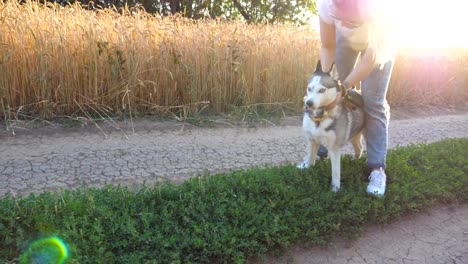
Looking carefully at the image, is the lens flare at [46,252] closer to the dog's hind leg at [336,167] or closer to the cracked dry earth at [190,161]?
the cracked dry earth at [190,161]

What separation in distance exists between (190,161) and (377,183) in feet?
6.50

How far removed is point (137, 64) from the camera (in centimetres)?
558

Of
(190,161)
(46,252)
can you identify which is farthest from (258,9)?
(46,252)

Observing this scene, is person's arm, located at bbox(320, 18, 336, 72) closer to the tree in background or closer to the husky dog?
the husky dog

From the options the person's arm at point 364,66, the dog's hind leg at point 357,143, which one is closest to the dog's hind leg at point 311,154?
the dog's hind leg at point 357,143

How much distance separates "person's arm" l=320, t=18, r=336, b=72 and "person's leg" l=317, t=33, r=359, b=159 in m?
0.05

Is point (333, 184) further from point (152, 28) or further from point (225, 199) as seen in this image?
point (152, 28)

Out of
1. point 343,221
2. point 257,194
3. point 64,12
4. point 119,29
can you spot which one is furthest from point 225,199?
point 64,12

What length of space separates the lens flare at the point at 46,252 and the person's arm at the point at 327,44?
2.51 meters

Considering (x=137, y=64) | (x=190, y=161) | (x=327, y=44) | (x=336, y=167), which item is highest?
(x=327, y=44)

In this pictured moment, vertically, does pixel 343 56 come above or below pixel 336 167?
above

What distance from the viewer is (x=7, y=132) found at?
189 inches

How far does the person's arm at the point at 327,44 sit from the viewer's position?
3.52 metres

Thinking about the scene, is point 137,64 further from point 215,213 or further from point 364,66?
point 364,66
